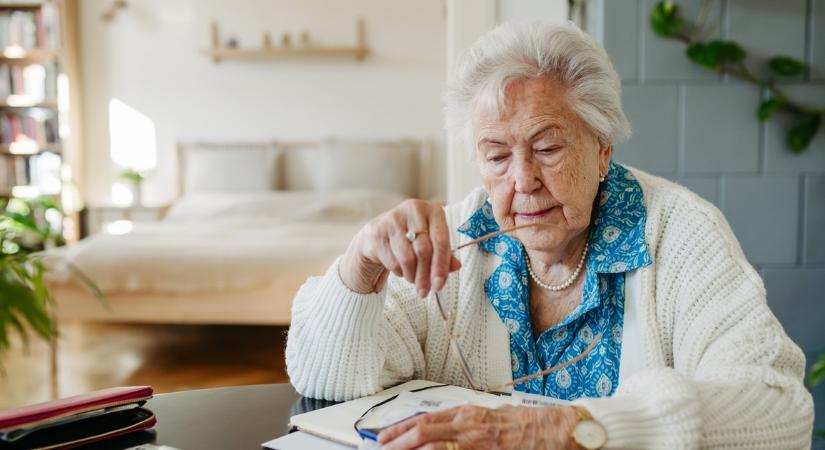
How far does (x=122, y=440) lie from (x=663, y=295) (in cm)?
82

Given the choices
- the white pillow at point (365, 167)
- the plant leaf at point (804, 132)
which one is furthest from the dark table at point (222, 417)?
the white pillow at point (365, 167)

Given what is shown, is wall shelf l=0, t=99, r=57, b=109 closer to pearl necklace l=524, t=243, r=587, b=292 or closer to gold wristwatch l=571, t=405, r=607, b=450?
pearl necklace l=524, t=243, r=587, b=292

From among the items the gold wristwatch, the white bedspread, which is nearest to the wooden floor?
the white bedspread

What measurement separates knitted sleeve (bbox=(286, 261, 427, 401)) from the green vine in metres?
1.14

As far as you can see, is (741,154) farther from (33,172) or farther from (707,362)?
(33,172)

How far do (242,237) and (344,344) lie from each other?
264 centimetres

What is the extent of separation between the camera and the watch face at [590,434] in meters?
0.81

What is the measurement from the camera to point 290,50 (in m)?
5.37

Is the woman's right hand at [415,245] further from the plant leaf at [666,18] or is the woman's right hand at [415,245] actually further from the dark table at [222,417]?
the plant leaf at [666,18]

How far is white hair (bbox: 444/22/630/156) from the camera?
46.4 inches

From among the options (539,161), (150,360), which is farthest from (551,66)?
(150,360)

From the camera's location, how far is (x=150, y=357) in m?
3.72

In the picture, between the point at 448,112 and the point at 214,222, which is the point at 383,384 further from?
the point at 214,222

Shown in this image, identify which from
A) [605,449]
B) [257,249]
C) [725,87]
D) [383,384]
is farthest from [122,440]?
[257,249]
